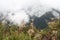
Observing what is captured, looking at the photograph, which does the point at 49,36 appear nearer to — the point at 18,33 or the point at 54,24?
the point at 54,24

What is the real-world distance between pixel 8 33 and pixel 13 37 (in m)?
0.67

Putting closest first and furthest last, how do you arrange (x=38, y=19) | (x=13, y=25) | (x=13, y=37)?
(x=13, y=37) → (x=13, y=25) → (x=38, y=19)

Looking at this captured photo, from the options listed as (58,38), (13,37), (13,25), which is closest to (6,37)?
(13,37)

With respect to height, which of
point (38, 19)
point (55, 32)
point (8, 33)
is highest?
point (8, 33)

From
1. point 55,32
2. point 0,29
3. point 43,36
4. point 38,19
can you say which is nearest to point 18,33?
point 0,29

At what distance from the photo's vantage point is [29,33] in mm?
10375

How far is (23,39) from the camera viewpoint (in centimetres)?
894

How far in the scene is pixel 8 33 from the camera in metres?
9.45

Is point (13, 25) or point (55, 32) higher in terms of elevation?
point (13, 25)

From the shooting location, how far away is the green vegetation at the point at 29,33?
8.96 m

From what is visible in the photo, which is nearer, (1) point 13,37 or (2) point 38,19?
(1) point 13,37

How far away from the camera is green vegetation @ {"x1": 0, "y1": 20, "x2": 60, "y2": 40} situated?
29.4ft

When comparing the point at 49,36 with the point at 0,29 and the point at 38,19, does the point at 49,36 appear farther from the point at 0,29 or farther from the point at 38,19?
the point at 38,19

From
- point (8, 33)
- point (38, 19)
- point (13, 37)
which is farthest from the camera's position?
point (38, 19)
